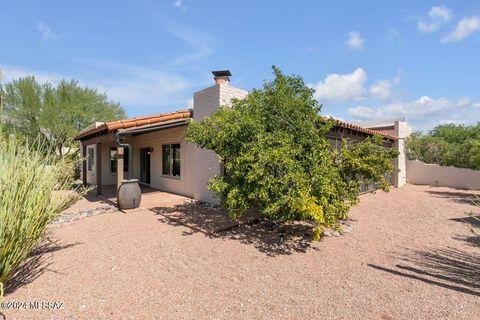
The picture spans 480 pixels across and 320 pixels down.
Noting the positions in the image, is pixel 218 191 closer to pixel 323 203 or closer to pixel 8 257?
pixel 323 203

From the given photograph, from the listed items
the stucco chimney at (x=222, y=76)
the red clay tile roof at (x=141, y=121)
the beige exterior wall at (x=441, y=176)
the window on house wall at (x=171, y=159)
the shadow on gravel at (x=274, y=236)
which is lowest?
the shadow on gravel at (x=274, y=236)

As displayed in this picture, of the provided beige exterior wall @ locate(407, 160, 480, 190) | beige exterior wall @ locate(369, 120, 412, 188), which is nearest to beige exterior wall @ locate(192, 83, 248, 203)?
beige exterior wall @ locate(369, 120, 412, 188)

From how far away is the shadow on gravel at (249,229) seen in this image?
6.17m

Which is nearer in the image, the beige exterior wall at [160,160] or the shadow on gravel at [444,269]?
the shadow on gravel at [444,269]

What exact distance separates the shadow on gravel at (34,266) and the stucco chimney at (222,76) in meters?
7.49

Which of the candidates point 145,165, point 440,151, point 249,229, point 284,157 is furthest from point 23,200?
point 440,151

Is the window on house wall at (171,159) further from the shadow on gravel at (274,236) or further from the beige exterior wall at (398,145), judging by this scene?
the beige exterior wall at (398,145)

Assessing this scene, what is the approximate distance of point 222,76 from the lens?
34.4 feet

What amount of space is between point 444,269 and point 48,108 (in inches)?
1112

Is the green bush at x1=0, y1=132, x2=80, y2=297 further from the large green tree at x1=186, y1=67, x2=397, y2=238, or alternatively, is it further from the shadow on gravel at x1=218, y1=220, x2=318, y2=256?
the shadow on gravel at x1=218, y1=220, x2=318, y2=256

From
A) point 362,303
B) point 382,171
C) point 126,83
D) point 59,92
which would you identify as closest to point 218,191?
point 362,303

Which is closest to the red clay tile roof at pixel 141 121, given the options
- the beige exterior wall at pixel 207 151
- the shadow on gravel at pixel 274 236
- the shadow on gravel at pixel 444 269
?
the beige exterior wall at pixel 207 151

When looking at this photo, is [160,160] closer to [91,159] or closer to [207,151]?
[207,151]

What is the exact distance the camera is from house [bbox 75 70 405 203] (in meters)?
9.76
